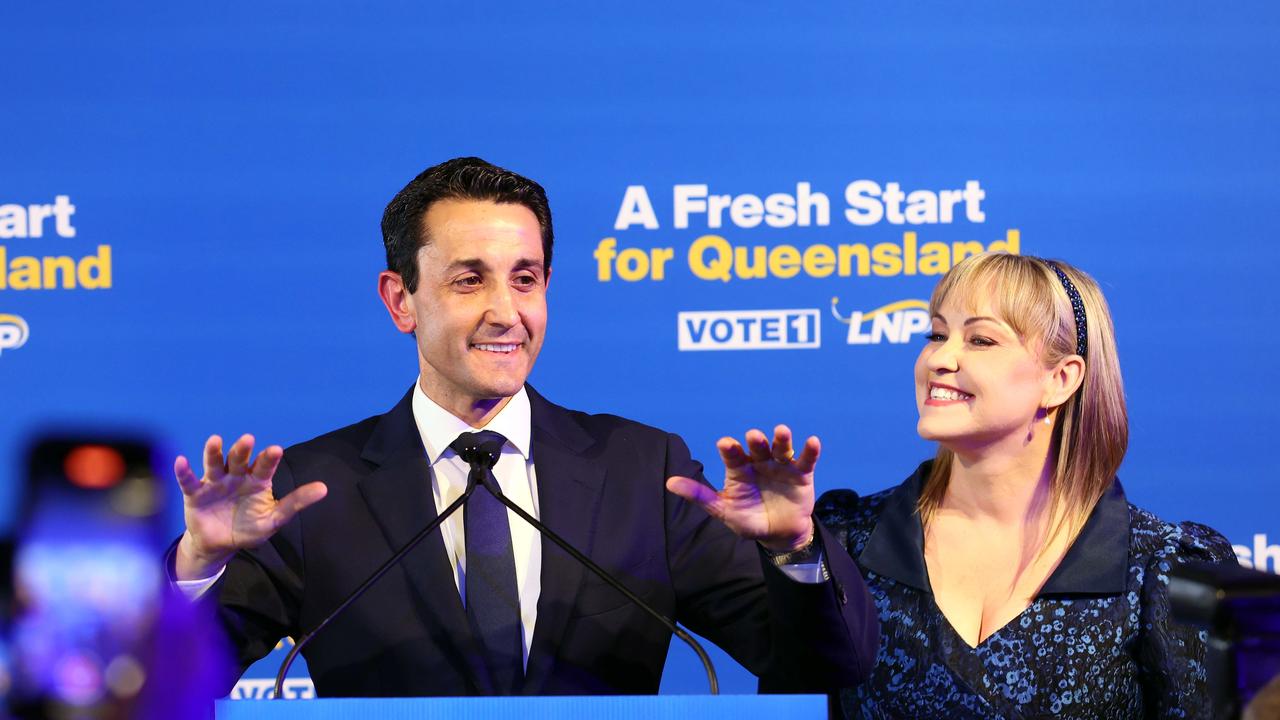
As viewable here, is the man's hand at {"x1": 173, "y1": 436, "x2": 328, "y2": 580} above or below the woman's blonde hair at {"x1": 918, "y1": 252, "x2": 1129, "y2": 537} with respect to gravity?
below

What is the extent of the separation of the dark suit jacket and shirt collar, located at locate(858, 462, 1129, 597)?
0.32 m

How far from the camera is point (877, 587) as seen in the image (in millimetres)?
2283

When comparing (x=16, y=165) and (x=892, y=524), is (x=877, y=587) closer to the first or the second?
(x=892, y=524)

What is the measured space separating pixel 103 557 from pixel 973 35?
2279mm

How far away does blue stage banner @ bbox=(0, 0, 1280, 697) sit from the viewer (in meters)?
2.98

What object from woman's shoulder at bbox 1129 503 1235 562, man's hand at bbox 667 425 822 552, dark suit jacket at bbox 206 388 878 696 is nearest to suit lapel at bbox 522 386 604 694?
dark suit jacket at bbox 206 388 878 696

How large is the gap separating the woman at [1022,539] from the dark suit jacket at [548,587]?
335 millimetres

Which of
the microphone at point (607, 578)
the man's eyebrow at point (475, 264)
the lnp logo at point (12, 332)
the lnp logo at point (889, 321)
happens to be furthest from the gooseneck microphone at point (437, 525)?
the lnp logo at point (12, 332)

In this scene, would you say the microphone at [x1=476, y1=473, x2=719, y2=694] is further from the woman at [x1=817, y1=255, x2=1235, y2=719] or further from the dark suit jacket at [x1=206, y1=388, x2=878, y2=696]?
the woman at [x1=817, y1=255, x2=1235, y2=719]

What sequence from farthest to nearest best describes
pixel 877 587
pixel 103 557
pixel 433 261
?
pixel 877 587 → pixel 433 261 → pixel 103 557

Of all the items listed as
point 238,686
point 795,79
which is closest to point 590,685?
point 238,686

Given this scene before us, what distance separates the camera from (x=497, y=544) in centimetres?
199

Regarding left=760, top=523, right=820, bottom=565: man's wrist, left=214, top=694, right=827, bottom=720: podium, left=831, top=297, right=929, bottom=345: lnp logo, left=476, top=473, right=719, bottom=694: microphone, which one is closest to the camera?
left=214, top=694, right=827, bottom=720: podium

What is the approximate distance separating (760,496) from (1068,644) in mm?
735
